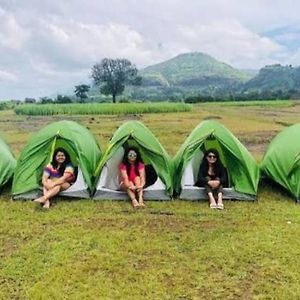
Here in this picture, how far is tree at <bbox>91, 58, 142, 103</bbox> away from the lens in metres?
75.9

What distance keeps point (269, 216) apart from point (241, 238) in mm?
1267

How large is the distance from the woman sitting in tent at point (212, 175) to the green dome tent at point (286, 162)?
48.9 inches

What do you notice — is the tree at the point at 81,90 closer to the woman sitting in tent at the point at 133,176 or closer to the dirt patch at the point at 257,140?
the dirt patch at the point at 257,140

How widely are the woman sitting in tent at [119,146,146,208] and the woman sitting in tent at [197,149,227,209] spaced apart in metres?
1.11

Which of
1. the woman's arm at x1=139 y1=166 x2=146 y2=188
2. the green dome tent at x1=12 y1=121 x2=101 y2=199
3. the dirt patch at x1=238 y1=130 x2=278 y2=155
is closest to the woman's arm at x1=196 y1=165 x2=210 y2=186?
the woman's arm at x1=139 y1=166 x2=146 y2=188

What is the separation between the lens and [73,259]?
20.4 ft

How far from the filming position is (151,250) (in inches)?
259

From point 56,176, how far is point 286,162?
442 cm

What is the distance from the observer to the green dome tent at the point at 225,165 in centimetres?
904

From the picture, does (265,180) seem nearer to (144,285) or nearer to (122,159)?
(122,159)

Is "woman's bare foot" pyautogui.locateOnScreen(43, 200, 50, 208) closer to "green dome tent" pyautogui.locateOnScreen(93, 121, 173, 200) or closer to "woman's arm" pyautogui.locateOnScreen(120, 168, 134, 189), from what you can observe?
"green dome tent" pyautogui.locateOnScreen(93, 121, 173, 200)

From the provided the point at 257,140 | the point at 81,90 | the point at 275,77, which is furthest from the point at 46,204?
the point at 275,77

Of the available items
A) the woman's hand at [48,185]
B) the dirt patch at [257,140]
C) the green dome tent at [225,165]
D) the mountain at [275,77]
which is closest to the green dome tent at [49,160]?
the woman's hand at [48,185]

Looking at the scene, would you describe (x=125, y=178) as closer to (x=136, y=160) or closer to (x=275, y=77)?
(x=136, y=160)
